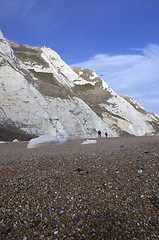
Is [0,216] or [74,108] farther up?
[74,108]

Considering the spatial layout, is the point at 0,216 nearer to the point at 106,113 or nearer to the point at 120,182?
the point at 120,182

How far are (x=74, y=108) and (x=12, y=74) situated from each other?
1289 cm

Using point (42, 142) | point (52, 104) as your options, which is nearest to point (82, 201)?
point (42, 142)

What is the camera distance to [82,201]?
152 inches

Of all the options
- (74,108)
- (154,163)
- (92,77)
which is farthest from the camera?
(92,77)

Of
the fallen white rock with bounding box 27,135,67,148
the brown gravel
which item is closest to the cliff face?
the fallen white rock with bounding box 27,135,67,148

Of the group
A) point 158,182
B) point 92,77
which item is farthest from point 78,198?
point 92,77

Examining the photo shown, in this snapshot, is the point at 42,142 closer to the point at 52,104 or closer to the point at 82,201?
the point at 82,201

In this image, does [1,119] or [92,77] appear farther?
[92,77]

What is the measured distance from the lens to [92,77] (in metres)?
53.4

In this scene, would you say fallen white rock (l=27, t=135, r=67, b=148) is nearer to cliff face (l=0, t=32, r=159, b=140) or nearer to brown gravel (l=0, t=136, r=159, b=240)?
brown gravel (l=0, t=136, r=159, b=240)

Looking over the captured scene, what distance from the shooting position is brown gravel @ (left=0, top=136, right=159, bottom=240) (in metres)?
3.12

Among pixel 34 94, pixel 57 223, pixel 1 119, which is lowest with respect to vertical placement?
pixel 57 223

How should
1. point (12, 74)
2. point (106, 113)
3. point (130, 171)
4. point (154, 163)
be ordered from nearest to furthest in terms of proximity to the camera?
point (130, 171) → point (154, 163) → point (12, 74) → point (106, 113)
